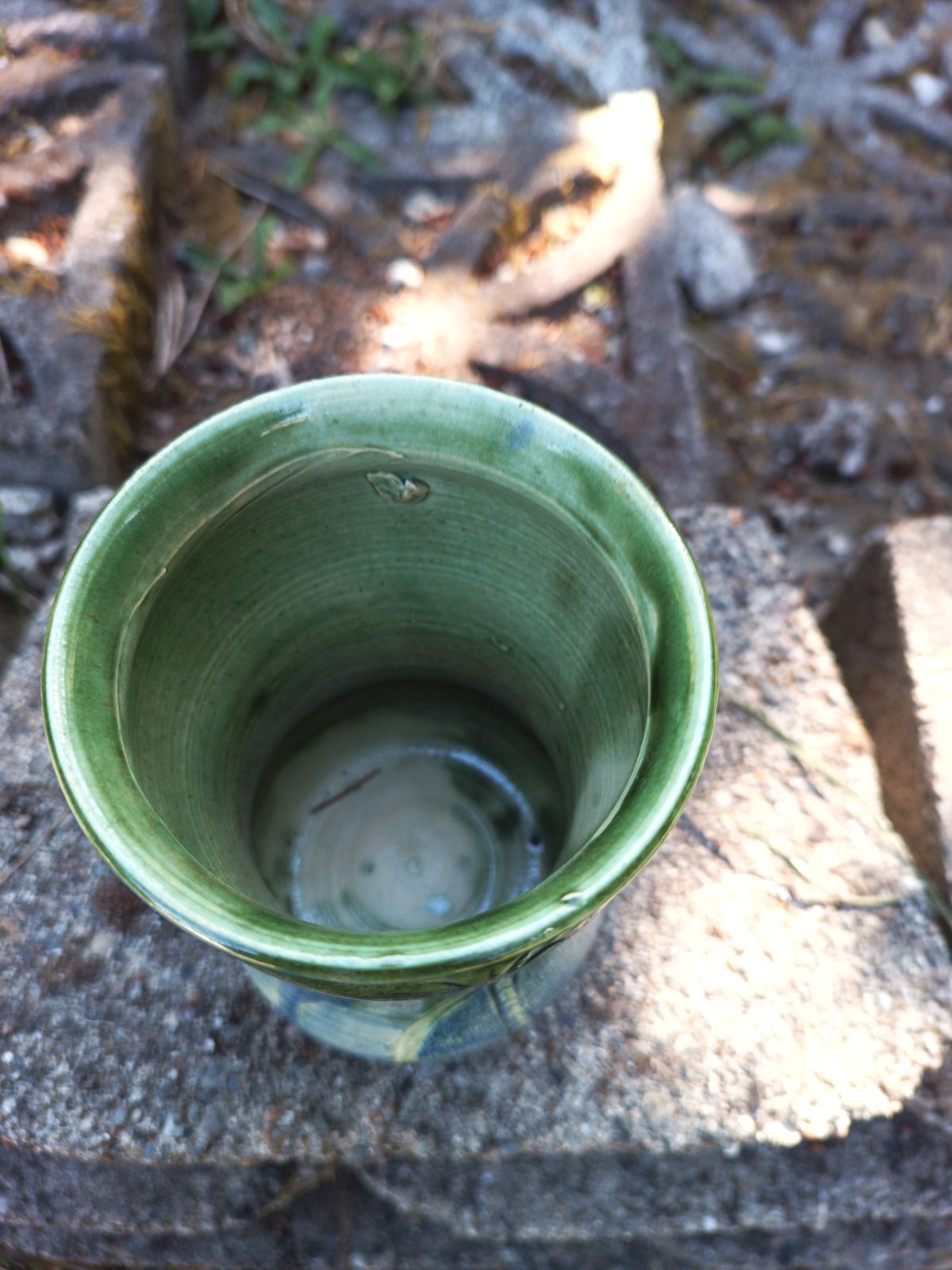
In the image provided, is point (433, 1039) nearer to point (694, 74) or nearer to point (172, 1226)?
point (172, 1226)

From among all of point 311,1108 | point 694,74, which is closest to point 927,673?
point 311,1108

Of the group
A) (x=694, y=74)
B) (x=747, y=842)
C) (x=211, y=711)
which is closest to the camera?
(x=211, y=711)

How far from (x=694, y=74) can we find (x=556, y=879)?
2493 millimetres

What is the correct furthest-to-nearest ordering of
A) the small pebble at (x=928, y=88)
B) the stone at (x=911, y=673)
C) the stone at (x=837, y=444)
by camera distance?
the small pebble at (x=928, y=88) → the stone at (x=837, y=444) → the stone at (x=911, y=673)

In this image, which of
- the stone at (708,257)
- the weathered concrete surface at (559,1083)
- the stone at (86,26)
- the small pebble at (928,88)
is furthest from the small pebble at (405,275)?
the small pebble at (928,88)

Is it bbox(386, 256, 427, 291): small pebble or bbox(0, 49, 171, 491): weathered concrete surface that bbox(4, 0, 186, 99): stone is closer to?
bbox(0, 49, 171, 491): weathered concrete surface

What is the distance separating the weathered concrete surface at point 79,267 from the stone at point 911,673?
1.45 meters

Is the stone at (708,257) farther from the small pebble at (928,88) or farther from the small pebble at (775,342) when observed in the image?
the small pebble at (928,88)

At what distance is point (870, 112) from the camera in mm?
2557

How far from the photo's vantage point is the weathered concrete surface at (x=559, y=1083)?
4.08ft

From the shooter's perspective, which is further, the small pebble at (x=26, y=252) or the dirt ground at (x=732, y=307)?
the dirt ground at (x=732, y=307)

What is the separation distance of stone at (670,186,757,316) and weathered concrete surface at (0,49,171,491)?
4.04ft

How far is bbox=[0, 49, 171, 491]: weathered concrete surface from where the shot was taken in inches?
72.9

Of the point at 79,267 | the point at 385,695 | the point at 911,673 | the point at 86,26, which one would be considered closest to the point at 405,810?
the point at 385,695
